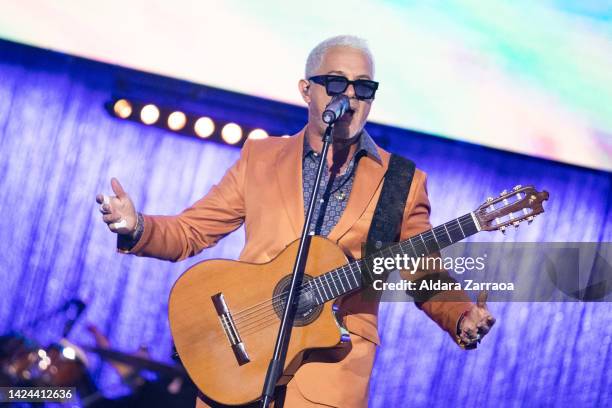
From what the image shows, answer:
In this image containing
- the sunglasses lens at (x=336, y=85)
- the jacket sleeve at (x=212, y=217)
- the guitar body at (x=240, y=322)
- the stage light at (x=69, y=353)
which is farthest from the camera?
the stage light at (x=69, y=353)

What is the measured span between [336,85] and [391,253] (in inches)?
28.7

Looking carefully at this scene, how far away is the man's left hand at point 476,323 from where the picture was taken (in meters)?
3.02

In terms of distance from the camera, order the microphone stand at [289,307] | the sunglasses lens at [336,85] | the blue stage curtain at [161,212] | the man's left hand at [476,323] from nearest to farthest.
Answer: the microphone stand at [289,307], the man's left hand at [476,323], the sunglasses lens at [336,85], the blue stage curtain at [161,212]

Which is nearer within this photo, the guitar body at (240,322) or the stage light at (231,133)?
the guitar body at (240,322)

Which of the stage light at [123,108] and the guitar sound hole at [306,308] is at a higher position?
the stage light at [123,108]

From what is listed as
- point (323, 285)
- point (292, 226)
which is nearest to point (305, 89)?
point (292, 226)

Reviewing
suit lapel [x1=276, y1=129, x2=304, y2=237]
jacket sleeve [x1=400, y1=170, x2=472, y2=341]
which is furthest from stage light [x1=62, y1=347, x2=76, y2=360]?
jacket sleeve [x1=400, y1=170, x2=472, y2=341]

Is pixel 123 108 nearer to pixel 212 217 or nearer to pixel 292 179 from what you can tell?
pixel 212 217

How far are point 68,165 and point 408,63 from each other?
219 centimetres

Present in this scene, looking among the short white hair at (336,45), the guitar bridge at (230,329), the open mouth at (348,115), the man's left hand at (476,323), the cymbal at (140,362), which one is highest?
the short white hair at (336,45)

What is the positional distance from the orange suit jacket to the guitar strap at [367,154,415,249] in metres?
0.03

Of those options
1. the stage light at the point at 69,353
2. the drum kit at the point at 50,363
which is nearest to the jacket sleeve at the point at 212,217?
the drum kit at the point at 50,363

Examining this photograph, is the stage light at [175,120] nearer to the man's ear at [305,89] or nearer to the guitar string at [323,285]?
the man's ear at [305,89]

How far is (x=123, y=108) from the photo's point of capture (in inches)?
200
